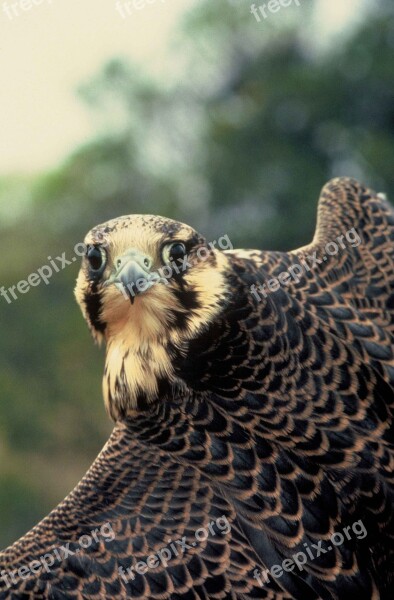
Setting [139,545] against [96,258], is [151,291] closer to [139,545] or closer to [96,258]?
[96,258]

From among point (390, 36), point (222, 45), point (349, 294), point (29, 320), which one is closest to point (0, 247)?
point (29, 320)

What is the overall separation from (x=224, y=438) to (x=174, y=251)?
65cm

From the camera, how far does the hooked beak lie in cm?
253

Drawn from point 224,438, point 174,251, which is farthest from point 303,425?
point 174,251

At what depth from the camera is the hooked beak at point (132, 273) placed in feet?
8.30

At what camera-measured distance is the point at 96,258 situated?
2736 millimetres

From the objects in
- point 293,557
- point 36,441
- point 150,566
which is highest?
point 150,566

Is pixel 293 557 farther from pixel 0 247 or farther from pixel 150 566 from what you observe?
pixel 0 247

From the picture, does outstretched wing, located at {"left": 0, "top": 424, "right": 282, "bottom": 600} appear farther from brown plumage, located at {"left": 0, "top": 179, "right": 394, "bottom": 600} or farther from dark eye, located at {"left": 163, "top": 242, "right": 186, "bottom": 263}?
dark eye, located at {"left": 163, "top": 242, "right": 186, "bottom": 263}

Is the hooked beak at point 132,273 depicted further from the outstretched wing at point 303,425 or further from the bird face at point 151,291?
the outstretched wing at point 303,425

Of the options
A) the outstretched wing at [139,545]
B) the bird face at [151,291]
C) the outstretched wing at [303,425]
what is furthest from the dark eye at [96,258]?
the outstretched wing at [139,545]

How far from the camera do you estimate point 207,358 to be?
260cm

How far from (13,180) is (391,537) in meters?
15.0

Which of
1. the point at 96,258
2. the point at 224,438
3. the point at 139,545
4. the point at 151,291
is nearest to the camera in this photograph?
the point at 139,545
